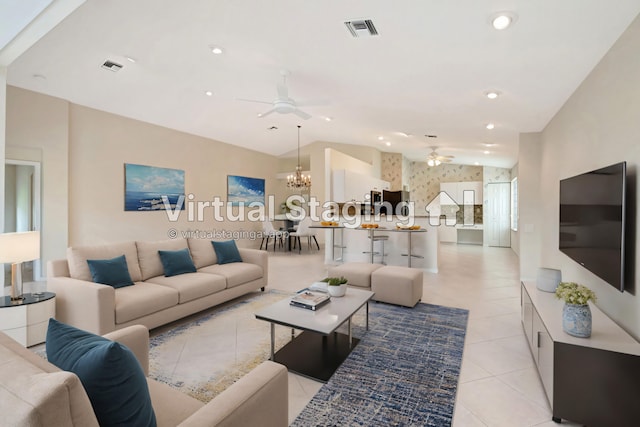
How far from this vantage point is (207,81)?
4773mm

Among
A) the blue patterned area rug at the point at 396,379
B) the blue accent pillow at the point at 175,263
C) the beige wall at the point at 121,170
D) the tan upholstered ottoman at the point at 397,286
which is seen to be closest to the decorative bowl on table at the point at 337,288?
the blue patterned area rug at the point at 396,379

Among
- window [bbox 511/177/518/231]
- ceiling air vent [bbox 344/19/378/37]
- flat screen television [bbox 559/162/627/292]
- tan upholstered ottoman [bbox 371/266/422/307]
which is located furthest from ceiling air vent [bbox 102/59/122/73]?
window [bbox 511/177/518/231]

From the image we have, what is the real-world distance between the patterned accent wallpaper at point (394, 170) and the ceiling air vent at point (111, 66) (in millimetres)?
7593

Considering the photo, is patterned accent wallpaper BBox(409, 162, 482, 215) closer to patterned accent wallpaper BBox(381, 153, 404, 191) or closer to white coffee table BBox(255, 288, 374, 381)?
patterned accent wallpaper BBox(381, 153, 404, 191)

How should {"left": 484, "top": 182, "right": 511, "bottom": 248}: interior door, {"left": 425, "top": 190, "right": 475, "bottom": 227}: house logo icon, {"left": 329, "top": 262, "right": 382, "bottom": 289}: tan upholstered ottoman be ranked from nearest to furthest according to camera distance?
{"left": 329, "top": 262, "right": 382, "bottom": 289}: tan upholstered ottoman
{"left": 484, "top": 182, "right": 511, "bottom": 248}: interior door
{"left": 425, "top": 190, "right": 475, "bottom": 227}: house logo icon

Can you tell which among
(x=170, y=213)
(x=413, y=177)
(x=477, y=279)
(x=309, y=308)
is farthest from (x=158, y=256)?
(x=413, y=177)

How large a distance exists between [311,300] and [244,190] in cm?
677

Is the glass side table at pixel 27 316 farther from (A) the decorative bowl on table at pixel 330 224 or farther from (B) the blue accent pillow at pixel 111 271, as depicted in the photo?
(A) the decorative bowl on table at pixel 330 224

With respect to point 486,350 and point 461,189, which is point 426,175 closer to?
point 461,189

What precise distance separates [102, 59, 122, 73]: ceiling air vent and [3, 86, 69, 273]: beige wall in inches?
54.7

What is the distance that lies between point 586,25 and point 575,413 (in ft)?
8.31

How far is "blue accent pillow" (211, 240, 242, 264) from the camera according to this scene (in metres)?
4.38

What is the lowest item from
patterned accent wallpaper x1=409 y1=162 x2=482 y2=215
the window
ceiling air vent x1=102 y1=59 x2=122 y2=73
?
the window

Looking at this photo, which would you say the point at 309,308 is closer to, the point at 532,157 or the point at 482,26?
the point at 482,26
